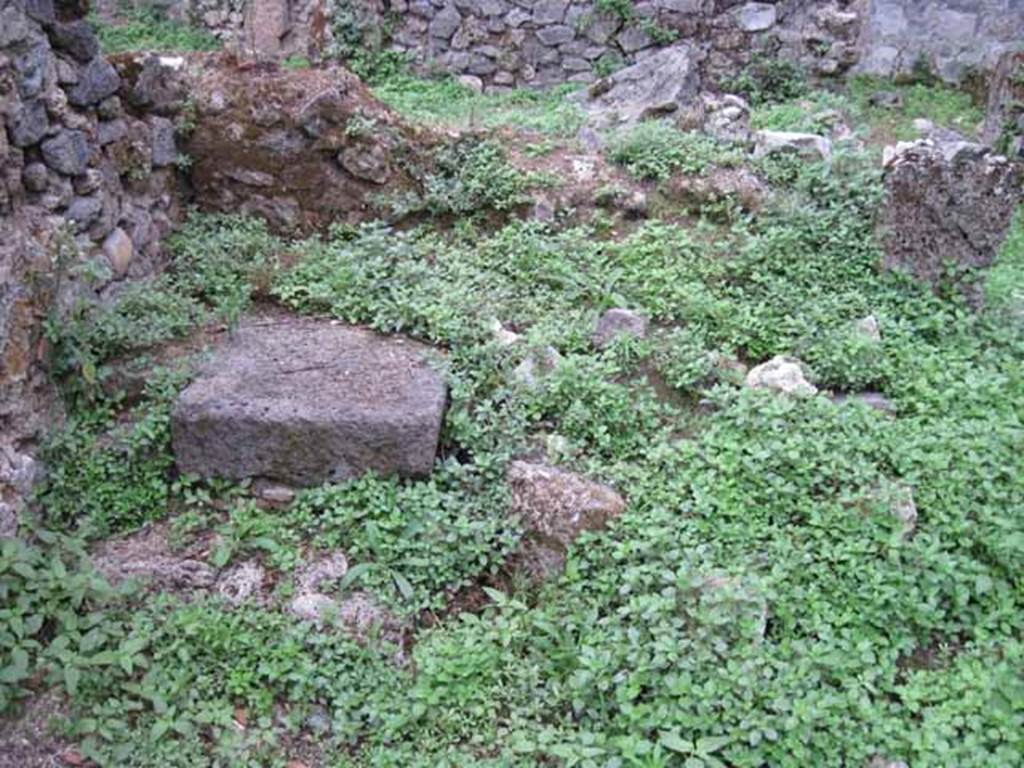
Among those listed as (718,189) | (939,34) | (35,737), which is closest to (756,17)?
(939,34)

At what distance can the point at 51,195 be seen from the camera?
11.4ft

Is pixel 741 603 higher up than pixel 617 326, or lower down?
lower down

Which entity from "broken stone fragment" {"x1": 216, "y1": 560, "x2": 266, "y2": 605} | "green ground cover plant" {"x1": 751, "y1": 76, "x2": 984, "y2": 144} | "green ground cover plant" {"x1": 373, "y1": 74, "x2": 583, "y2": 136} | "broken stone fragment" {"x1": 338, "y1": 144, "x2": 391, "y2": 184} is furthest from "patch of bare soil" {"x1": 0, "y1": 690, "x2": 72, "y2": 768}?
"green ground cover plant" {"x1": 751, "y1": 76, "x2": 984, "y2": 144}

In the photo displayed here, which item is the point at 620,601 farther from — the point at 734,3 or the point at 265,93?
the point at 734,3

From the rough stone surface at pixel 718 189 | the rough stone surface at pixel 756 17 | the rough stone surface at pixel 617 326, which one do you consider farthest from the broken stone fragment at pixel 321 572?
the rough stone surface at pixel 756 17

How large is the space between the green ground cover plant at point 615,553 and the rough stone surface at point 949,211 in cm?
13

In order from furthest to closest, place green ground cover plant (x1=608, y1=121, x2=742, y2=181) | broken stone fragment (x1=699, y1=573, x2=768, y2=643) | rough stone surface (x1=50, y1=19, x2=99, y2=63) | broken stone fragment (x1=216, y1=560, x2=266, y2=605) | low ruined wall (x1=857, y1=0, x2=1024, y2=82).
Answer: low ruined wall (x1=857, y1=0, x2=1024, y2=82)
green ground cover plant (x1=608, y1=121, x2=742, y2=181)
rough stone surface (x1=50, y1=19, x2=99, y2=63)
broken stone fragment (x1=216, y1=560, x2=266, y2=605)
broken stone fragment (x1=699, y1=573, x2=768, y2=643)

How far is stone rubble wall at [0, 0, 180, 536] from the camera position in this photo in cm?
311

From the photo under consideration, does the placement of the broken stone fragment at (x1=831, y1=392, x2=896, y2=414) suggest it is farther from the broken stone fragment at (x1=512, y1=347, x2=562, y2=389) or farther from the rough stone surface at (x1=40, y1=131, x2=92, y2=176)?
the rough stone surface at (x1=40, y1=131, x2=92, y2=176)

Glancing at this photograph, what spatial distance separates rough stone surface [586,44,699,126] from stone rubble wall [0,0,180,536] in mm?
3130

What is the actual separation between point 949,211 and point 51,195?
146 inches

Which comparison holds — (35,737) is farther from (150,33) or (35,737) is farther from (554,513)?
(150,33)

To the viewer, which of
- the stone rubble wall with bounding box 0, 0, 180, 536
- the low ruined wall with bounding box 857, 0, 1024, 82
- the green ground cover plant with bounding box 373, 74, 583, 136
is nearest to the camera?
the stone rubble wall with bounding box 0, 0, 180, 536

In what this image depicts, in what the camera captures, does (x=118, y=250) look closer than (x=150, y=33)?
Yes
